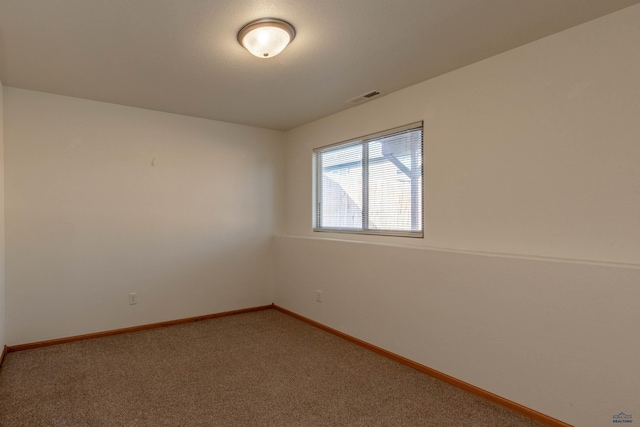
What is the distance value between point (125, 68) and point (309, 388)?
2.84m

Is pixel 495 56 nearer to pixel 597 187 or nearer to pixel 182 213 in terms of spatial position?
pixel 597 187

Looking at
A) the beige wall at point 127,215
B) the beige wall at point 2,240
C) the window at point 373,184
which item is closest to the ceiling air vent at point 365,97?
the window at point 373,184

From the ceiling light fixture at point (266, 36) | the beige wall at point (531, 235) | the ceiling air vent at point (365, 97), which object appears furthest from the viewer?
the ceiling air vent at point (365, 97)

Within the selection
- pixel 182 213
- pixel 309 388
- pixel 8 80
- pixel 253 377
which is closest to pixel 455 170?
pixel 309 388

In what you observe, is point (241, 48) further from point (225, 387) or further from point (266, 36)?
point (225, 387)

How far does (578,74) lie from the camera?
Result: 212 centimetres

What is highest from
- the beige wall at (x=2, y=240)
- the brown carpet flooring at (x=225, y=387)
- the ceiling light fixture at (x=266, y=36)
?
the ceiling light fixture at (x=266, y=36)

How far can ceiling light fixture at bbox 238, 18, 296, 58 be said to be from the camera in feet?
6.89

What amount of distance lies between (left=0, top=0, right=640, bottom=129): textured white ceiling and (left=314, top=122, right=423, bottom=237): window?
1.89 ft

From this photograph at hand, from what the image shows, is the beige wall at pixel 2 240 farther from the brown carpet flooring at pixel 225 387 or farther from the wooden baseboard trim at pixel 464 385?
the wooden baseboard trim at pixel 464 385

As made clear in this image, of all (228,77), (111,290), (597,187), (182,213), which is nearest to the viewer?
(597,187)

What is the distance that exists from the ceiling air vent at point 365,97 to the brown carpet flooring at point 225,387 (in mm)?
2431

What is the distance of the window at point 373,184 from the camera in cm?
320

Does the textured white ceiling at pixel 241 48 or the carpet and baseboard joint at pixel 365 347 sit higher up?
the textured white ceiling at pixel 241 48
